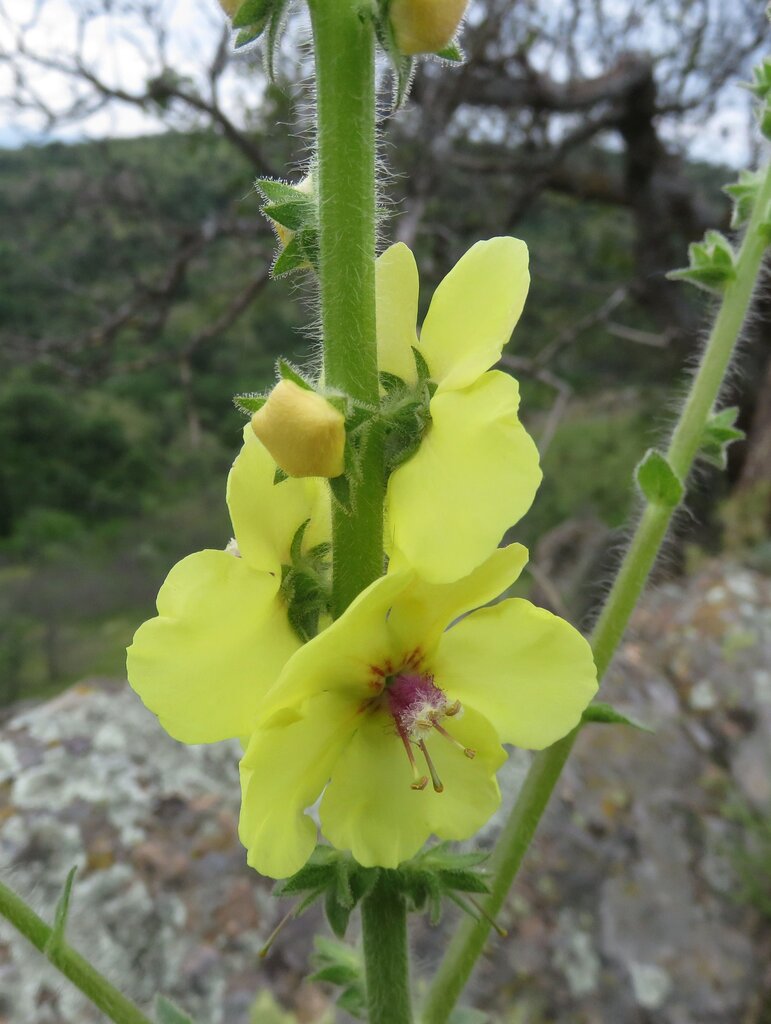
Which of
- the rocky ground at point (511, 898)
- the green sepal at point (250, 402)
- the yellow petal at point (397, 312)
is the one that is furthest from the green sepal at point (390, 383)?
the rocky ground at point (511, 898)

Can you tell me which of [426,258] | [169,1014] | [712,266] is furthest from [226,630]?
[426,258]

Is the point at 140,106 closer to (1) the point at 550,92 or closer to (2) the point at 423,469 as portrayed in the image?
(1) the point at 550,92

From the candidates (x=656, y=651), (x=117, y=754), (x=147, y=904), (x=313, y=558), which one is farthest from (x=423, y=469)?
(x=656, y=651)

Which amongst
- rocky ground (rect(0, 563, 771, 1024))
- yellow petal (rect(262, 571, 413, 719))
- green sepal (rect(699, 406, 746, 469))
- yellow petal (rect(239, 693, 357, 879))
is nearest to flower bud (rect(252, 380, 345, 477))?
yellow petal (rect(262, 571, 413, 719))

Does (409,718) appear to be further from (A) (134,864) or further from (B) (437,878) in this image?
(A) (134,864)

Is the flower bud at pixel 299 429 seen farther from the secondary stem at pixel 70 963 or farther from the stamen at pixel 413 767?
the secondary stem at pixel 70 963

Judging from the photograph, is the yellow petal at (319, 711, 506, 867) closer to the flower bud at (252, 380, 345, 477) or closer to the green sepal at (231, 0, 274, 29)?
the flower bud at (252, 380, 345, 477)
